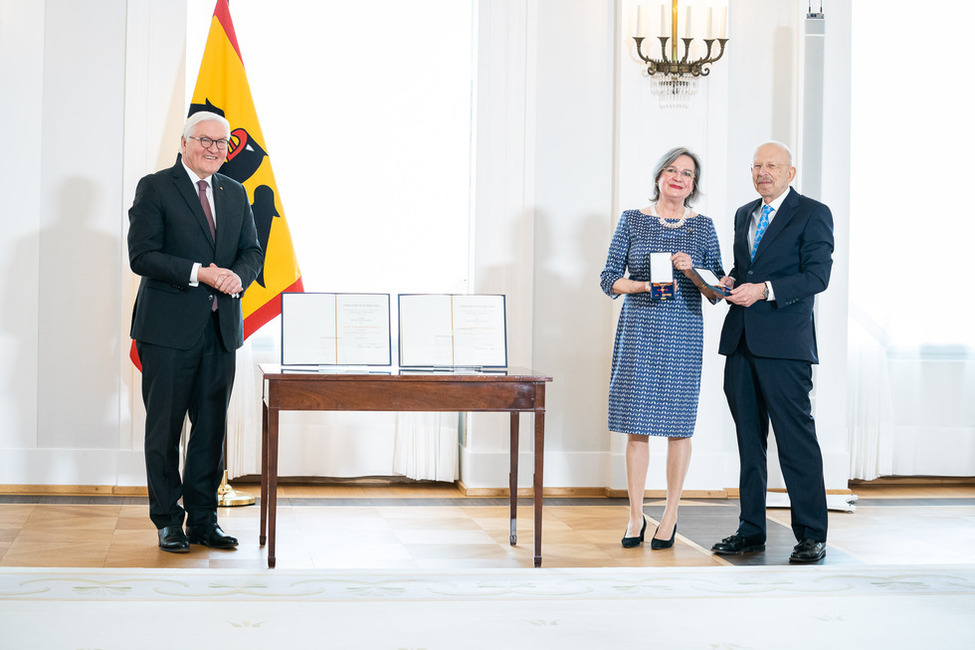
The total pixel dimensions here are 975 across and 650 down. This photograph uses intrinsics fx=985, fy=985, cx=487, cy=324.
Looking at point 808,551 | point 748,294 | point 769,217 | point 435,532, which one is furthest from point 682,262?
point 435,532

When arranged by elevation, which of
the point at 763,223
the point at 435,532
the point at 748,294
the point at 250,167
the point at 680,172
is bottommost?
the point at 435,532

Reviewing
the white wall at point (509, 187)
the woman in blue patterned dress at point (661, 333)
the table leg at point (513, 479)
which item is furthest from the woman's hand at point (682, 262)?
the white wall at point (509, 187)

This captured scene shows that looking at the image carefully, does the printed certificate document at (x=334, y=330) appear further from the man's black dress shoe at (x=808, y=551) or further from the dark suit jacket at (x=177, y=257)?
the man's black dress shoe at (x=808, y=551)

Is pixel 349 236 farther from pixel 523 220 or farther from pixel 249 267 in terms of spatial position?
pixel 249 267

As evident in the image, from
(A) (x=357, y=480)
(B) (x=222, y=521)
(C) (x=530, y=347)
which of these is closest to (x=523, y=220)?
(C) (x=530, y=347)

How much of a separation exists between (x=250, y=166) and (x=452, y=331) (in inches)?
59.3

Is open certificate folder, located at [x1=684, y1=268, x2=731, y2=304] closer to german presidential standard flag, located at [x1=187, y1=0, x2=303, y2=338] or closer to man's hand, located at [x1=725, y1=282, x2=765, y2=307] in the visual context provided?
man's hand, located at [x1=725, y1=282, x2=765, y2=307]

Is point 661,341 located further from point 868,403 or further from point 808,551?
point 868,403

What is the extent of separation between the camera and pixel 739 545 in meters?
3.88

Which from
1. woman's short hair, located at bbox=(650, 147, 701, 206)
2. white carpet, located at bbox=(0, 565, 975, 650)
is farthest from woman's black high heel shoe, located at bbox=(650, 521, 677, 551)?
woman's short hair, located at bbox=(650, 147, 701, 206)

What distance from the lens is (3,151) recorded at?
475cm

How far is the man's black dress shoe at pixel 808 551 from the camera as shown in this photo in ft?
12.2

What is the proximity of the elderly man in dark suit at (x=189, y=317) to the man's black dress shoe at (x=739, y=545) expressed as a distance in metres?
1.89

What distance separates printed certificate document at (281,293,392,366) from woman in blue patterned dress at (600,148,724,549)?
986 mm
